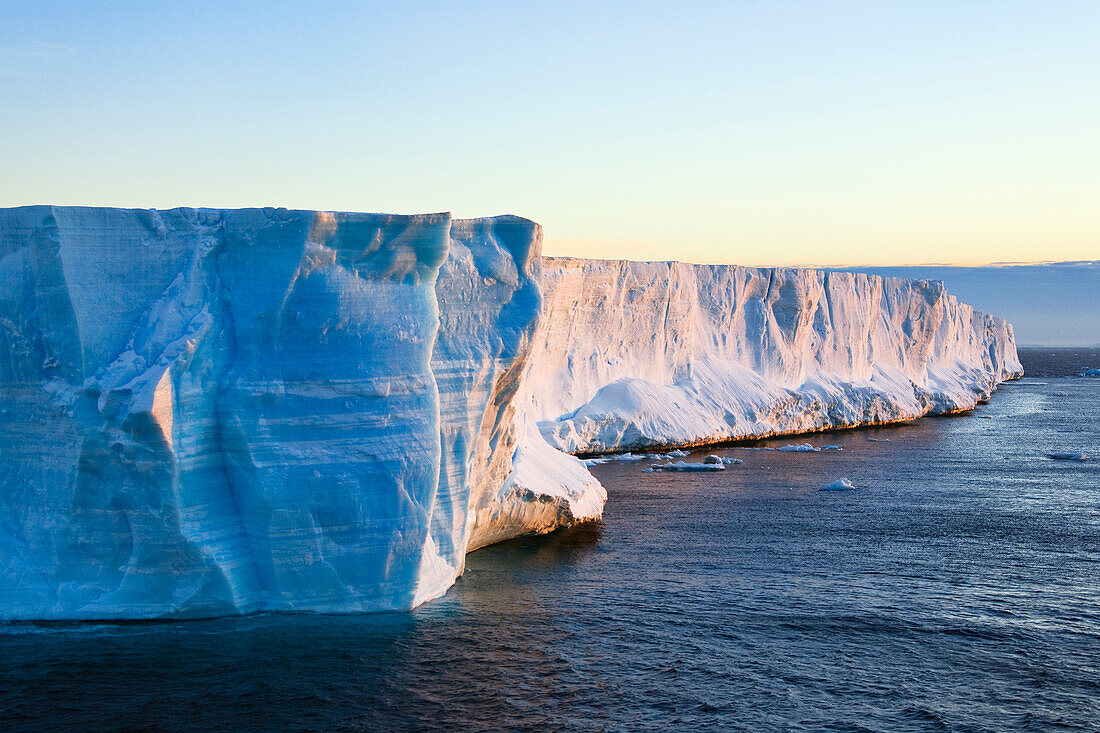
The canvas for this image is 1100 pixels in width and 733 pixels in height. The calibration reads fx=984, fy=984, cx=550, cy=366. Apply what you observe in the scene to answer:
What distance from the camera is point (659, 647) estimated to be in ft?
33.1

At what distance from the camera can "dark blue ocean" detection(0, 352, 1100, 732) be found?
27.7 feet

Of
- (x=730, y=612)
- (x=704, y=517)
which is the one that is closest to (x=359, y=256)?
(x=730, y=612)

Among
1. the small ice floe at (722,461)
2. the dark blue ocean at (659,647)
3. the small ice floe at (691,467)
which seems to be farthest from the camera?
the small ice floe at (722,461)

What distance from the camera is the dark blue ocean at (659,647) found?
8.43 m

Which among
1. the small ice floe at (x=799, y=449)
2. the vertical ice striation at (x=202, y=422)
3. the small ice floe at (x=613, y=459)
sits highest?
the vertical ice striation at (x=202, y=422)

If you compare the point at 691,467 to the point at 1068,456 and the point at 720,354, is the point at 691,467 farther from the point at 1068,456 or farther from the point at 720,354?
the point at 1068,456

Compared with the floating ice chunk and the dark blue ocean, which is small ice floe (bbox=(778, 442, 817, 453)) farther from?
the dark blue ocean

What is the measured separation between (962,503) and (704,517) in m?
5.41

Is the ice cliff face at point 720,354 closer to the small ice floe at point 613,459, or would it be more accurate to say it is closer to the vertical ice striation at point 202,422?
the small ice floe at point 613,459

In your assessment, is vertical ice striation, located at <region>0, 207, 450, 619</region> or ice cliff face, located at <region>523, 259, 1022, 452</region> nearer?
vertical ice striation, located at <region>0, 207, 450, 619</region>

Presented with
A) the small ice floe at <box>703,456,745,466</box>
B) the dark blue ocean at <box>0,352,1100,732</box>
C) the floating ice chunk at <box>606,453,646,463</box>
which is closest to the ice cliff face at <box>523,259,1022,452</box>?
the floating ice chunk at <box>606,453,646,463</box>

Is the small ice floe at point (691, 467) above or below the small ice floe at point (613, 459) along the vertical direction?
above

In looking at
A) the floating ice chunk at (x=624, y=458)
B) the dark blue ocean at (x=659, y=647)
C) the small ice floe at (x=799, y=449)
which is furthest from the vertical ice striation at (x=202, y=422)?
the small ice floe at (x=799, y=449)

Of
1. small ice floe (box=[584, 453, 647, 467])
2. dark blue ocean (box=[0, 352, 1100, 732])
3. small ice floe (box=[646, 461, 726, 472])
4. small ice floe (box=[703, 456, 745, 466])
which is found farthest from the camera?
small ice floe (box=[584, 453, 647, 467])
